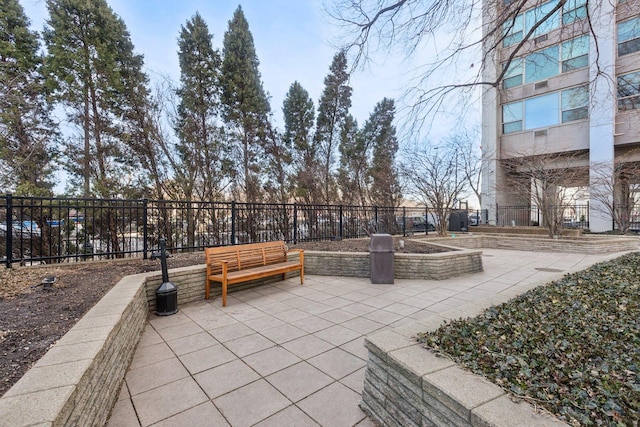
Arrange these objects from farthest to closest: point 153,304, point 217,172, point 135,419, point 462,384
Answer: point 217,172 → point 153,304 → point 135,419 → point 462,384

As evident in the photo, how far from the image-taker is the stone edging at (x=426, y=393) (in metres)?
1.15

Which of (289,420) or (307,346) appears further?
(307,346)

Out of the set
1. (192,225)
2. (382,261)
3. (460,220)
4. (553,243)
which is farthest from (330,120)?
(382,261)

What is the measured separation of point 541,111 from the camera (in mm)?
13586

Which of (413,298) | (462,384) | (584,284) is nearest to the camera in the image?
(462,384)

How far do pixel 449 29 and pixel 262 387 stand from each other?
15.3 ft

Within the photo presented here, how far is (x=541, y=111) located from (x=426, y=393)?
673 inches

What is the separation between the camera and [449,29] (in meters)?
3.68

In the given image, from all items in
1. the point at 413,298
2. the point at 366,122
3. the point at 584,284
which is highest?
the point at 366,122

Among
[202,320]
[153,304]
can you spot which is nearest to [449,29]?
[202,320]

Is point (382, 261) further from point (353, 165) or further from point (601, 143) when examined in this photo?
point (601, 143)

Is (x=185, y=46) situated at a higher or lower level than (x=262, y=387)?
higher

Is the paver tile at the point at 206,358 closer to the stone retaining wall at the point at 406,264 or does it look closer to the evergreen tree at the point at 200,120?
the stone retaining wall at the point at 406,264

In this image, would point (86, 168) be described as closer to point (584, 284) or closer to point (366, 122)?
point (584, 284)
